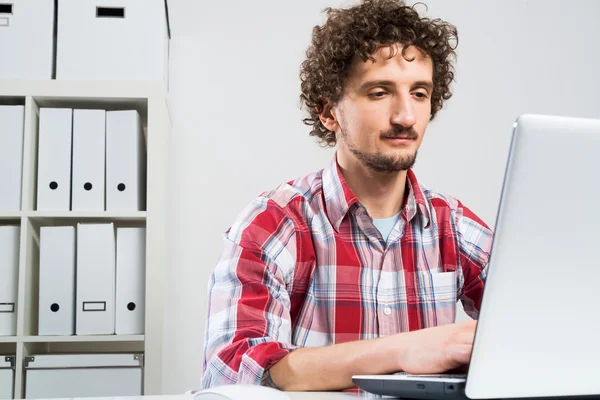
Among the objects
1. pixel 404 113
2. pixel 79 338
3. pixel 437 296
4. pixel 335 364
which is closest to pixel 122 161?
pixel 79 338

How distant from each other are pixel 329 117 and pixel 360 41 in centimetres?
21

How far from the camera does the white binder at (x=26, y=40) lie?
1.98 meters

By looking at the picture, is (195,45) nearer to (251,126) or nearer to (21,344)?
(251,126)

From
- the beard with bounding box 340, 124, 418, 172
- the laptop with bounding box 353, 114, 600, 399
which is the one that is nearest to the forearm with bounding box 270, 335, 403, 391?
the laptop with bounding box 353, 114, 600, 399

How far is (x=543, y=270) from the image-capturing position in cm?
57

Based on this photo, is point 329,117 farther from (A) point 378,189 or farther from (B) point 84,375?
(B) point 84,375

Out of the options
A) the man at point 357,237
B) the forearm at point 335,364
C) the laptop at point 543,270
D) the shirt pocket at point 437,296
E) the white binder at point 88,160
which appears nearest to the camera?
the laptop at point 543,270

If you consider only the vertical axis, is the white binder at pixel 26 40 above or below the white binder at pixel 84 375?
above

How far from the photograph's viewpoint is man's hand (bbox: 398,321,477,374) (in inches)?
31.0

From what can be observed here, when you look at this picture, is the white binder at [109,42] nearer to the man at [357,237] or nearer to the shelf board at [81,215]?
the shelf board at [81,215]

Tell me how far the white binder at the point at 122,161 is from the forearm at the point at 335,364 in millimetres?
1081

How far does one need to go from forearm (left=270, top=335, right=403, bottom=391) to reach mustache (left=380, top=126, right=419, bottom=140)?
604 mm

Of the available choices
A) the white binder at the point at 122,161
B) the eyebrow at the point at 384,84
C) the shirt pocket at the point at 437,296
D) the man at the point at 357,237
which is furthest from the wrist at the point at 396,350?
the white binder at the point at 122,161

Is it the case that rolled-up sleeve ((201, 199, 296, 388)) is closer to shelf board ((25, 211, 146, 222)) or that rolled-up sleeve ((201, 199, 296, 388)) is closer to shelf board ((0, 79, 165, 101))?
shelf board ((25, 211, 146, 222))
